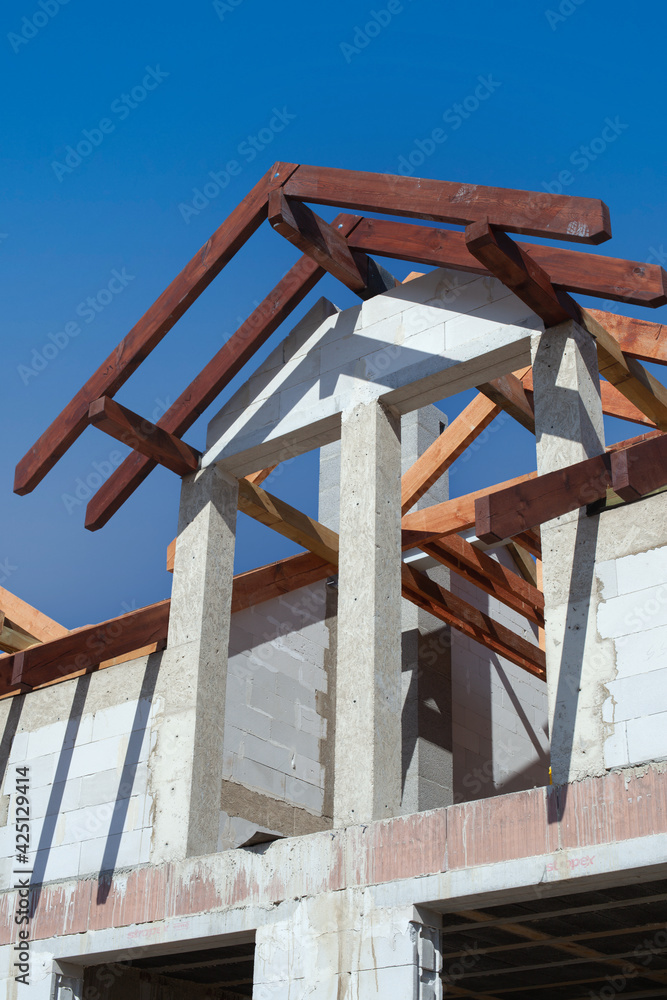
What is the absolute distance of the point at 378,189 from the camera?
8.70m

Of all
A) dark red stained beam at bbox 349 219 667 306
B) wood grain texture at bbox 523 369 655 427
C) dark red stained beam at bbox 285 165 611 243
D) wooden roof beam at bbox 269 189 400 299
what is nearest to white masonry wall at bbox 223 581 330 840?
wood grain texture at bbox 523 369 655 427

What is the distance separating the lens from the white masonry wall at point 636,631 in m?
6.86

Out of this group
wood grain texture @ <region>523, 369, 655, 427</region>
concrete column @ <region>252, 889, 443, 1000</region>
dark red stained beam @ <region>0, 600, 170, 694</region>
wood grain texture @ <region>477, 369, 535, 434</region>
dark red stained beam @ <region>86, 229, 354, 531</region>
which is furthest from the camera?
wood grain texture @ <region>523, 369, 655, 427</region>

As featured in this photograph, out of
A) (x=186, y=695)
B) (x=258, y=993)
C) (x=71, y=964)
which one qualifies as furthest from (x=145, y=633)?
(x=258, y=993)

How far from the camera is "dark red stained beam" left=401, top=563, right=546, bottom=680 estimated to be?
1304 centimetres

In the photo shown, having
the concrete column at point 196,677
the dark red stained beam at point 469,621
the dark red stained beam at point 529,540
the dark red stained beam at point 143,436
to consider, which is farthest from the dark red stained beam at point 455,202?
the dark red stained beam at point 529,540

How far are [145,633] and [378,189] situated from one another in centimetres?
458

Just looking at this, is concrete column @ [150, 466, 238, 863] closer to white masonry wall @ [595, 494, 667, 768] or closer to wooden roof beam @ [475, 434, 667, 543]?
wooden roof beam @ [475, 434, 667, 543]

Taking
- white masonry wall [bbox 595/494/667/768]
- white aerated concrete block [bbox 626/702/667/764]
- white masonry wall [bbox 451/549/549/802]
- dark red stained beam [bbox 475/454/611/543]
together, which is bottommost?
white aerated concrete block [bbox 626/702/667/764]

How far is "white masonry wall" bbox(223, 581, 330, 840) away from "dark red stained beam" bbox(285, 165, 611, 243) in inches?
177

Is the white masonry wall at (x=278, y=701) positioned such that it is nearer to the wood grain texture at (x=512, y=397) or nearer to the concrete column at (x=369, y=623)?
the concrete column at (x=369, y=623)

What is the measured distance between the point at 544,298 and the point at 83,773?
5.85 meters

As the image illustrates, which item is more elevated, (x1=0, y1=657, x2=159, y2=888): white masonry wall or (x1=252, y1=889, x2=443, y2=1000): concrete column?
(x1=0, y1=657, x2=159, y2=888): white masonry wall

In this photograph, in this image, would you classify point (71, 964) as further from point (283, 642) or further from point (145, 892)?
point (283, 642)
